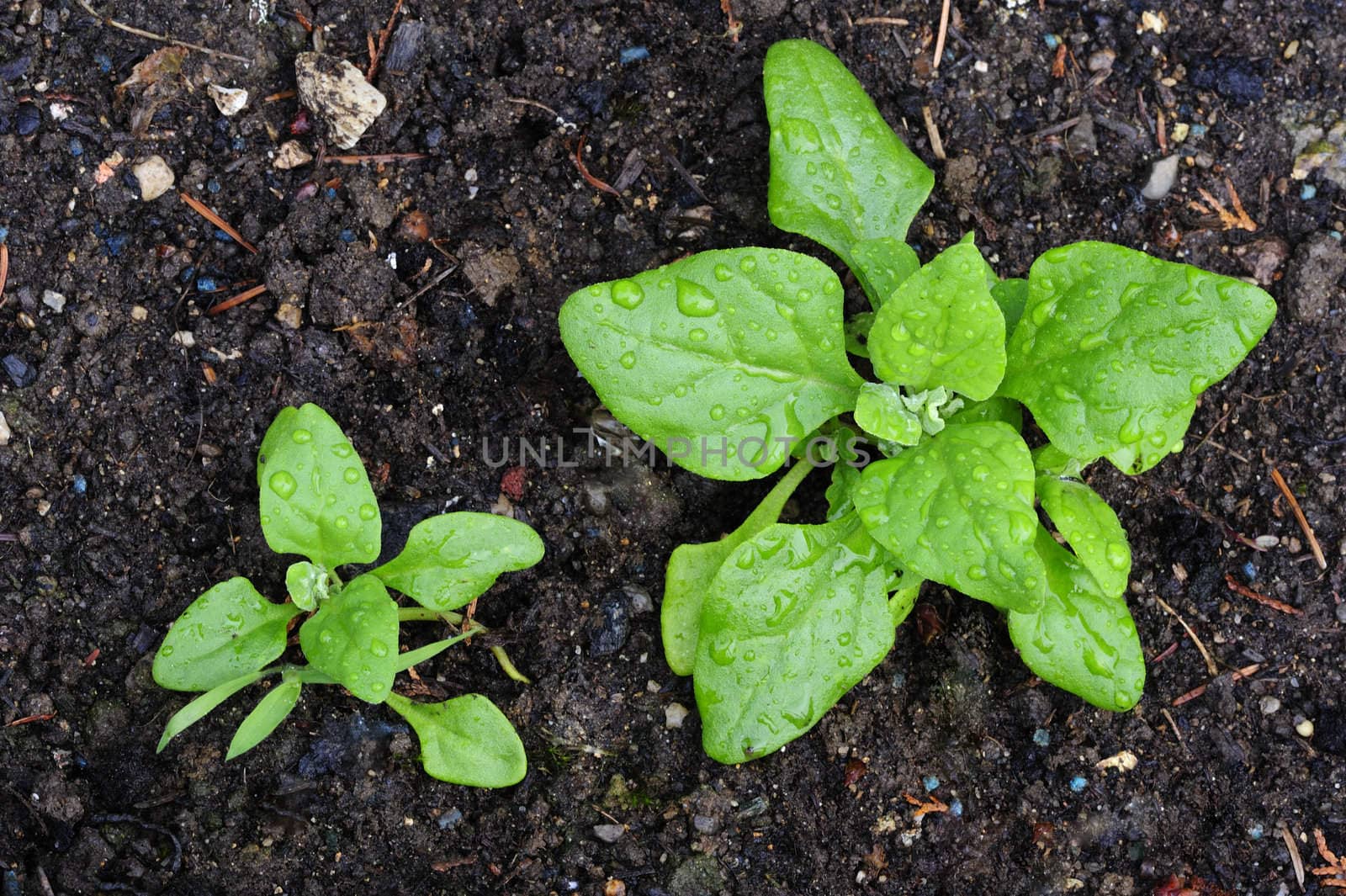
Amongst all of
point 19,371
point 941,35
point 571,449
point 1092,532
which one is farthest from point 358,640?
point 941,35

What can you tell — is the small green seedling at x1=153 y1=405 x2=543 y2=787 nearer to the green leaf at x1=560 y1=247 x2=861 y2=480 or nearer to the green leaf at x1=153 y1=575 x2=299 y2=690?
the green leaf at x1=153 y1=575 x2=299 y2=690

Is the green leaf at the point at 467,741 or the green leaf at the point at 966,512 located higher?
the green leaf at the point at 966,512

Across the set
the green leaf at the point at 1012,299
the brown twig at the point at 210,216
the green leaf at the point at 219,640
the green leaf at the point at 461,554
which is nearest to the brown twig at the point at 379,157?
the brown twig at the point at 210,216

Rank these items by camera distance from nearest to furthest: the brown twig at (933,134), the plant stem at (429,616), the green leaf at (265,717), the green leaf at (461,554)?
the green leaf at (265,717) < the green leaf at (461,554) < the plant stem at (429,616) < the brown twig at (933,134)

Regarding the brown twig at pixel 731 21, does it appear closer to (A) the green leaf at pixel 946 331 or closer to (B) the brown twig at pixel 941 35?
(B) the brown twig at pixel 941 35

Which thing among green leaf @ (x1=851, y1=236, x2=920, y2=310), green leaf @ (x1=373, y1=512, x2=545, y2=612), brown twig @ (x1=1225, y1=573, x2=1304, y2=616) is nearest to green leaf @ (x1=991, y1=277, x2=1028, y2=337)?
green leaf @ (x1=851, y1=236, x2=920, y2=310)

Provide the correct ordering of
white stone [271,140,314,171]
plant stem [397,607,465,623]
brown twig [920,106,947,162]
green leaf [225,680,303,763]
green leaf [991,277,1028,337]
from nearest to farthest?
green leaf [225,680,303,763] → green leaf [991,277,1028,337] → plant stem [397,607,465,623] → white stone [271,140,314,171] → brown twig [920,106,947,162]
